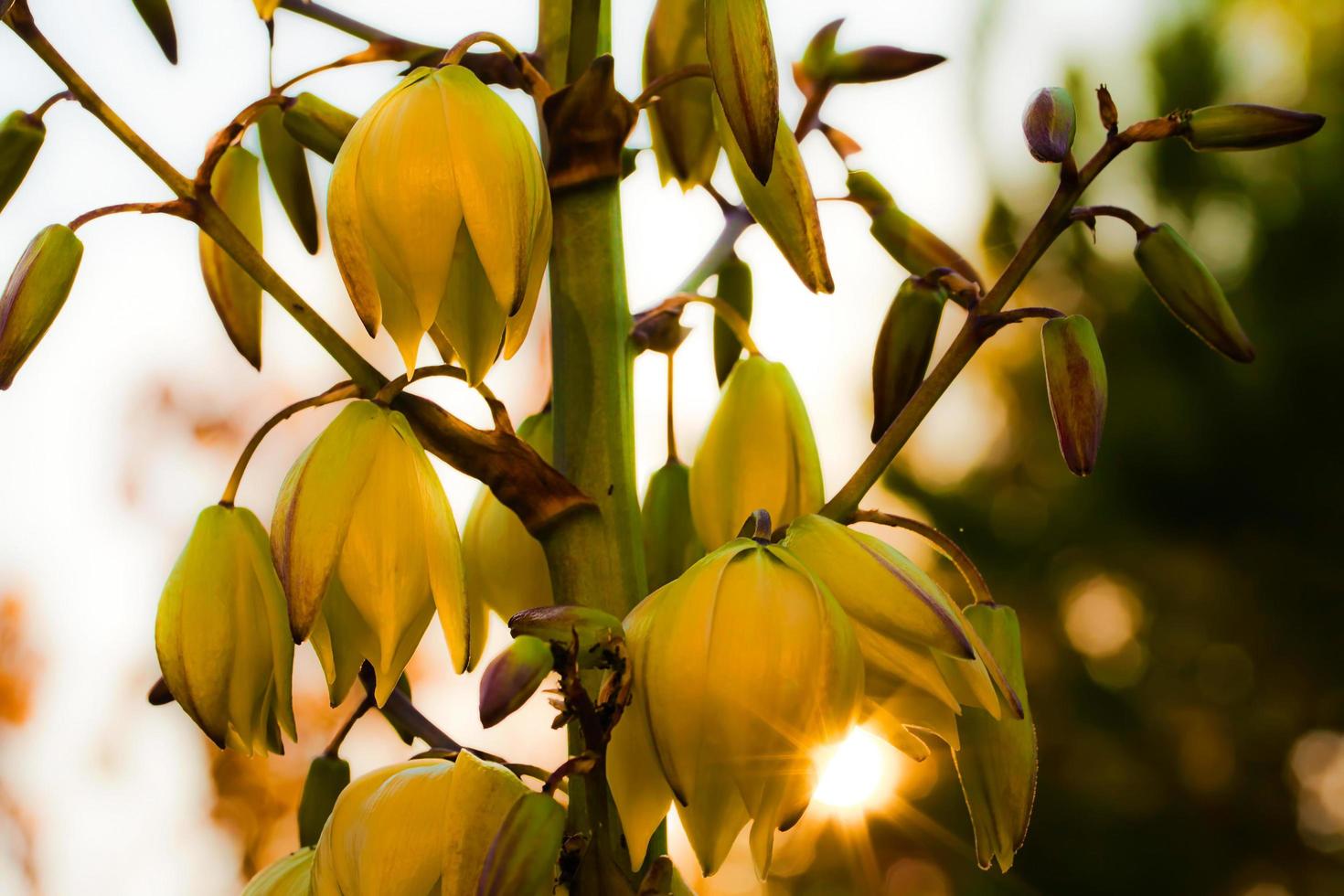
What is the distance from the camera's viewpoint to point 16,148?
1.51 ft

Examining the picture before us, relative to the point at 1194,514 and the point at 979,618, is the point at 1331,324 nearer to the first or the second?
the point at 1194,514

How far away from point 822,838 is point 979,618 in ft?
11.8

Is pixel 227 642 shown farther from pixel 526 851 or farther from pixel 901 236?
pixel 901 236

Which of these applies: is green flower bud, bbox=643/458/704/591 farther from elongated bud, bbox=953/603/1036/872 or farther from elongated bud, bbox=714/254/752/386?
elongated bud, bbox=953/603/1036/872

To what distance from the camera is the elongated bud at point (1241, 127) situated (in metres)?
0.43

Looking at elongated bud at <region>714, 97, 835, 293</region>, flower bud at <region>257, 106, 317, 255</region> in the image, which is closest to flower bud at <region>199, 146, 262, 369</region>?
flower bud at <region>257, 106, 317, 255</region>

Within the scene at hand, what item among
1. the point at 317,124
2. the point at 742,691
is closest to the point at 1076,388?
the point at 742,691

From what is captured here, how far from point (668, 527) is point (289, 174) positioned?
0.72 feet

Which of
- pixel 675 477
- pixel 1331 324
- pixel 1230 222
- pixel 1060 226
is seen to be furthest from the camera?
pixel 1230 222

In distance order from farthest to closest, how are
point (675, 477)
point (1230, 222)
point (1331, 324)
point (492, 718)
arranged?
point (1230, 222)
point (1331, 324)
point (675, 477)
point (492, 718)

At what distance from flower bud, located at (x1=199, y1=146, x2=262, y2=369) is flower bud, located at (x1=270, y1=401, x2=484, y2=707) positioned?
0.12 meters

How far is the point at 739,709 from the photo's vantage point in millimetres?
341

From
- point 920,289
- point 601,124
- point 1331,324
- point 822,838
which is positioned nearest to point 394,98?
point 601,124

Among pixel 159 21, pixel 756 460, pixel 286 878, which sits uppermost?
pixel 159 21
